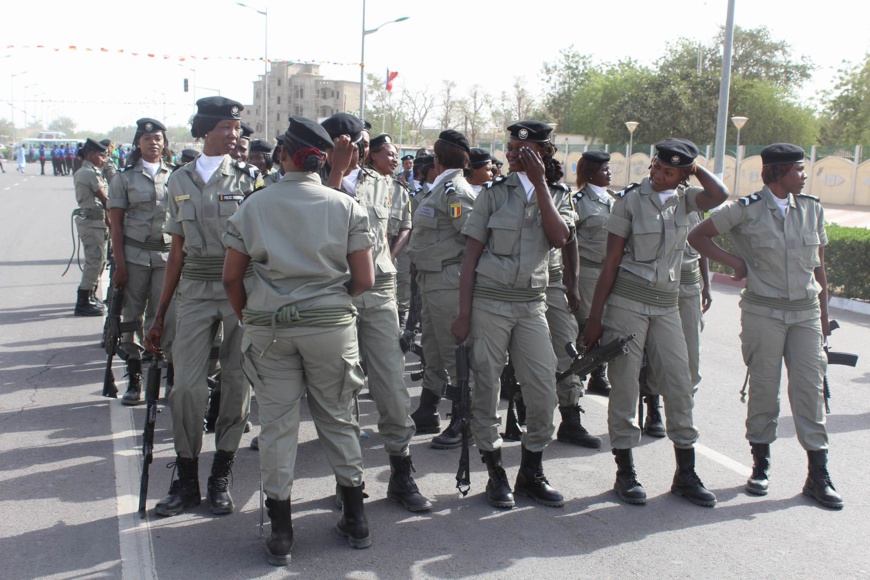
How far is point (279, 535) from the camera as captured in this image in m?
3.88

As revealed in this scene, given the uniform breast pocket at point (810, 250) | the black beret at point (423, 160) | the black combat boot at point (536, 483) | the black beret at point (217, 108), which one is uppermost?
the black beret at point (217, 108)

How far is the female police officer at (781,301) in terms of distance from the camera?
480 cm

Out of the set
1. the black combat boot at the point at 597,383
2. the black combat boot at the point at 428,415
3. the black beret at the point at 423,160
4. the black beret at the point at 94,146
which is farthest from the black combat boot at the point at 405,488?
the black beret at the point at 94,146

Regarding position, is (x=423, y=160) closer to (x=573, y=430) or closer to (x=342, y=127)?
(x=573, y=430)

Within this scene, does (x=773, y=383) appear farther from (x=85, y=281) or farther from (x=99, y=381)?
(x=85, y=281)

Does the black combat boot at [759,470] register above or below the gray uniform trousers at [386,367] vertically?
below

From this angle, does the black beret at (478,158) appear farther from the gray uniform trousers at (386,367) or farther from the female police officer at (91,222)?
the female police officer at (91,222)

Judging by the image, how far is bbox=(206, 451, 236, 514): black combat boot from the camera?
4.44 metres

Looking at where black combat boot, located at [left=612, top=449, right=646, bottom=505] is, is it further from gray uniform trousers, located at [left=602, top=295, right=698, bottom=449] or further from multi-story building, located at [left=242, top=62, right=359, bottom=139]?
multi-story building, located at [left=242, top=62, right=359, bottom=139]

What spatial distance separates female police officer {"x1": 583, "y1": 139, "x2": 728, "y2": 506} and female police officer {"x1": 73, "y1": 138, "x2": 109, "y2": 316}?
23.3ft

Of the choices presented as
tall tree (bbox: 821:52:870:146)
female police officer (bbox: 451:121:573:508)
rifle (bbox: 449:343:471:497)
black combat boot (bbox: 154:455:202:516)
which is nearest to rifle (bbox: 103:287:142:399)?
black combat boot (bbox: 154:455:202:516)

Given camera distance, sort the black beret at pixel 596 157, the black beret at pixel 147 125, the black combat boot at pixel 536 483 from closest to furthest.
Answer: the black combat boot at pixel 536 483
the black beret at pixel 596 157
the black beret at pixel 147 125

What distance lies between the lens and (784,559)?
4.01 metres

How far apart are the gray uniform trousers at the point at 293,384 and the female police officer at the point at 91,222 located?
690 centimetres
